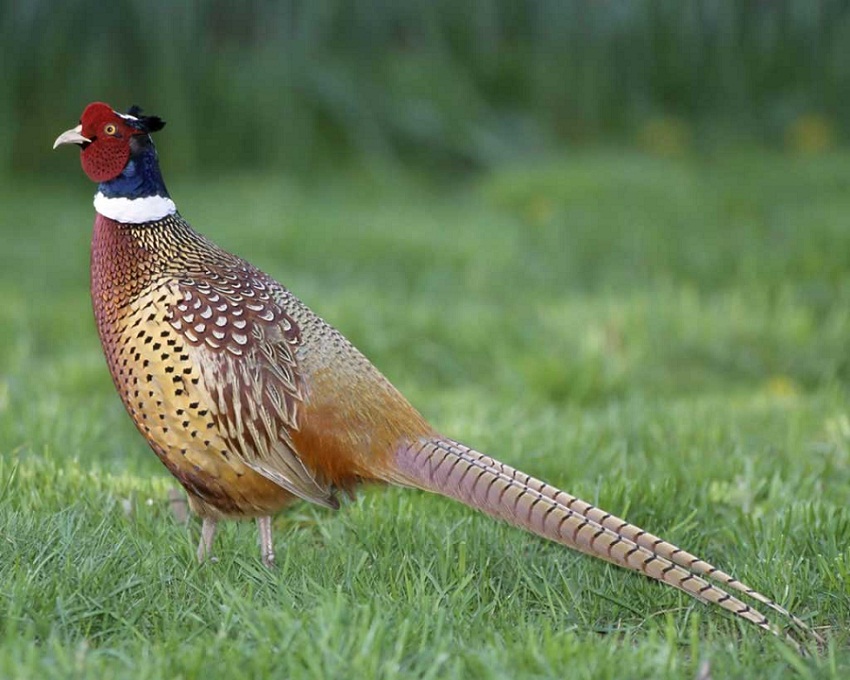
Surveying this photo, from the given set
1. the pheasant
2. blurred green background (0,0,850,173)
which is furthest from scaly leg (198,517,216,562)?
blurred green background (0,0,850,173)

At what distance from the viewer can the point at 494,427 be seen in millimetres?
4637

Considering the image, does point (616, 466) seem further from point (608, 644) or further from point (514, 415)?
point (608, 644)

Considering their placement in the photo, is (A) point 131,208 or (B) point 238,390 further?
(A) point 131,208

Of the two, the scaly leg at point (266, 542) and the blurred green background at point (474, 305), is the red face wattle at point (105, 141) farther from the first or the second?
the scaly leg at point (266, 542)

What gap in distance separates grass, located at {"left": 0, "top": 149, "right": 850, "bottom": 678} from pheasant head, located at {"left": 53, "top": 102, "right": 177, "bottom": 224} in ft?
2.69

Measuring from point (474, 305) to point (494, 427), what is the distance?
7.06 ft

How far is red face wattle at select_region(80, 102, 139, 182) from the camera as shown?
10.5 feet

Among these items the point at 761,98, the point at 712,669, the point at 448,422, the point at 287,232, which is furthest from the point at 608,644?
the point at 761,98

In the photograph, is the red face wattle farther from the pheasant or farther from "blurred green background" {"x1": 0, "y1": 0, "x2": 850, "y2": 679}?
"blurred green background" {"x1": 0, "y1": 0, "x2": 850, "y2": 679}

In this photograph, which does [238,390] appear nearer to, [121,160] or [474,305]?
[121,160]

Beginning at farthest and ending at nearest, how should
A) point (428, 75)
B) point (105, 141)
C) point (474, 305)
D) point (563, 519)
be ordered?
point (428, 75)
point (474, 305)
point (105, 141)
point (563, 519)

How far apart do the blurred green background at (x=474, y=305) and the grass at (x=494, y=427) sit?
0.02m

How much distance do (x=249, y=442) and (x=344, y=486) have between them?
0.31 metres

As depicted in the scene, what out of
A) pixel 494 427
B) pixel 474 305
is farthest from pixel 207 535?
pixel 474 305
